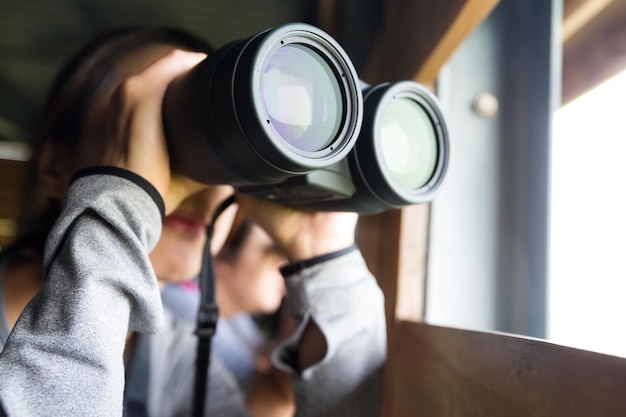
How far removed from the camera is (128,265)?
461mm

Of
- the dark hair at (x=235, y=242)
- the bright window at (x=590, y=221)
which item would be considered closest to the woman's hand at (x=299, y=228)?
the bright window at (x=590, y=221)

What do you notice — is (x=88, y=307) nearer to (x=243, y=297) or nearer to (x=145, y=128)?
(x=145, y=128)

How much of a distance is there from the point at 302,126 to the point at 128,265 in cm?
19

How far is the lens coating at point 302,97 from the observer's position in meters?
0.46

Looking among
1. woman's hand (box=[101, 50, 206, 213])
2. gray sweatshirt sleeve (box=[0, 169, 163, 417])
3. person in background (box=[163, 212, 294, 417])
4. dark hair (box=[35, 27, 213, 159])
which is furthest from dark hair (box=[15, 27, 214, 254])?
person in background (box=[163, 212, 294, 417])

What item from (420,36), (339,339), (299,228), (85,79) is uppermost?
(420,36)

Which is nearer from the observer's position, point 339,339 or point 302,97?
point 302,97

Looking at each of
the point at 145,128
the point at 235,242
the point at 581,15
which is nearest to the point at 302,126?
the point at 145,128

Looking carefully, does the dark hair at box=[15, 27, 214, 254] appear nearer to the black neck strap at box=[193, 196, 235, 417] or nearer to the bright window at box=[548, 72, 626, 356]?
the black neck strap at box=[193, 196, 235, 417]

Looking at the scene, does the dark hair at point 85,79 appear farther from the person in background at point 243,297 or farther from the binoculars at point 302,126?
the person in background at point 243,297

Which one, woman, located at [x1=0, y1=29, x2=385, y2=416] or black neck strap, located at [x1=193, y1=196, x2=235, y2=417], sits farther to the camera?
black neck strap, located at [x1=193, y1=196, x2=235, y2=417]

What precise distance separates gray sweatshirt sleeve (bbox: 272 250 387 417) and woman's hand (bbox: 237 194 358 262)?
0.02 meters

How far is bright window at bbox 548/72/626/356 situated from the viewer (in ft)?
1.69

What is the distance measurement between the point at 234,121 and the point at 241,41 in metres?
0.07
